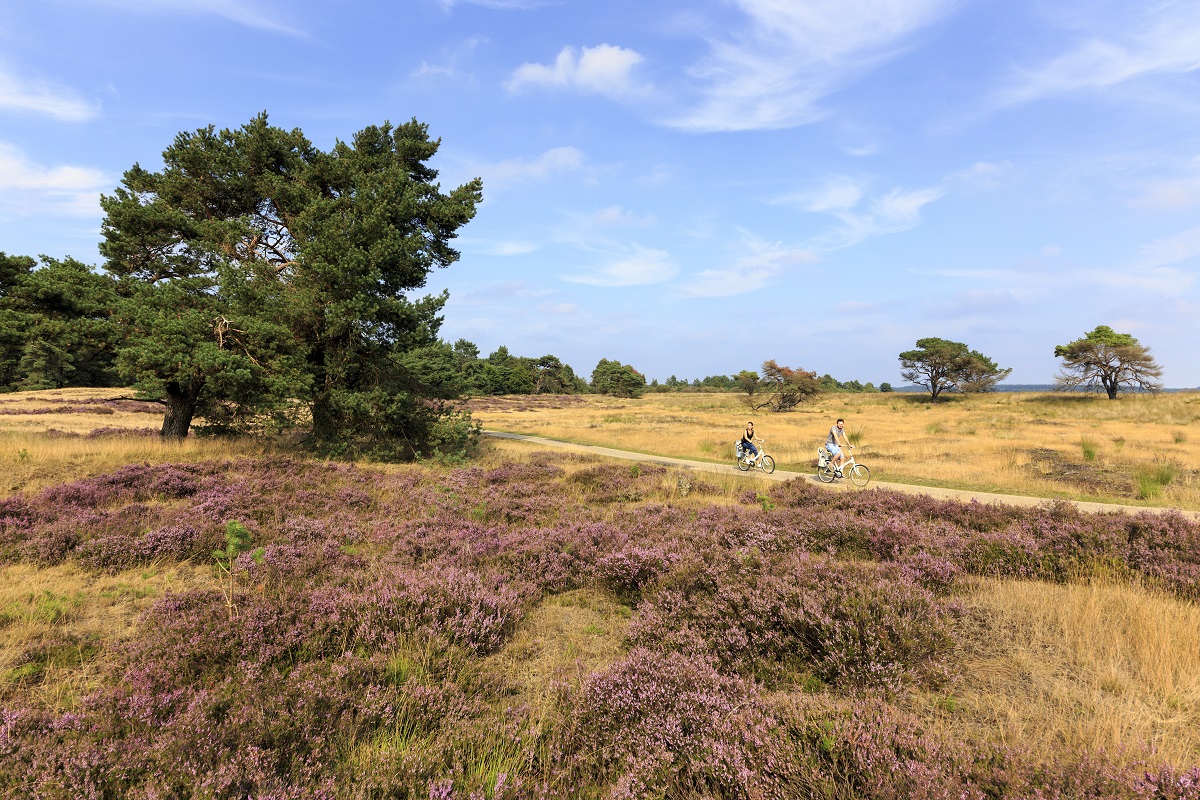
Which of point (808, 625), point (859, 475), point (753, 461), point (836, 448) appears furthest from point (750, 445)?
point (808, 625)

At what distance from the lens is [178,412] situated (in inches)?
705

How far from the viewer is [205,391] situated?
58.5 ft

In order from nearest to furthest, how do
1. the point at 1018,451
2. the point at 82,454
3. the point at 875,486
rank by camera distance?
the point at 82,454 → the point at 875,486 → the point at 1018,451

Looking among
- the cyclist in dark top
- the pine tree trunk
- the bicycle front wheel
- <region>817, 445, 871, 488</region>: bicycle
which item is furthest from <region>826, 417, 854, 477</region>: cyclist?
the pine tree trunk

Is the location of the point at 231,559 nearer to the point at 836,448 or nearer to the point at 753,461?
the point at 836,448

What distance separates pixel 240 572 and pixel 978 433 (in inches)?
1638

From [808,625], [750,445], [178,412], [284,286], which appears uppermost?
[284,286]

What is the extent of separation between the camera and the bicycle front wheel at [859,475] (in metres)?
16.2

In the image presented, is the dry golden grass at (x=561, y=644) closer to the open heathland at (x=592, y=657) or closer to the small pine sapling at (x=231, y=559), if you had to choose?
the open heathland at (x=592, y=657)

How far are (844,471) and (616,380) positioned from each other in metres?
105

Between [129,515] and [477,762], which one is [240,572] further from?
[477,762]

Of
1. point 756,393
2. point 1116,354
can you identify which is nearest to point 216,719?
point 756,393

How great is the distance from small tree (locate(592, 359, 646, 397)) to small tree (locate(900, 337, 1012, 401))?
58.5 meters

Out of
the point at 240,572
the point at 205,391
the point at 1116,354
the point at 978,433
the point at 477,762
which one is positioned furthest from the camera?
the point at 1116,354
